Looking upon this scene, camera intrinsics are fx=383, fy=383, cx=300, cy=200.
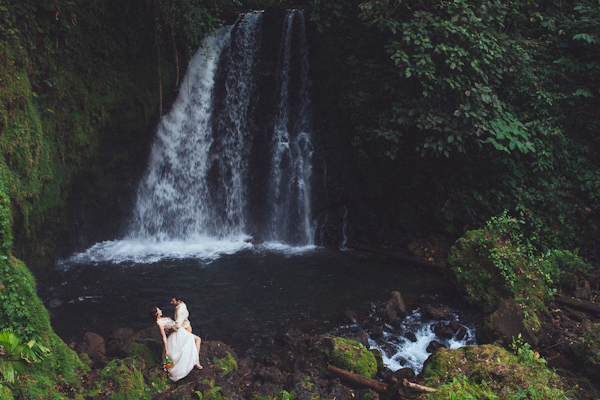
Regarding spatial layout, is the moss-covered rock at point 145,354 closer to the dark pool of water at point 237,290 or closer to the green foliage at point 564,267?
the dark pool of water at point 237,290

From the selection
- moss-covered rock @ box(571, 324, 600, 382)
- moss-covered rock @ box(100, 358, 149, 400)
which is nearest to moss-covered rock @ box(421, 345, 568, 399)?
moss-covered rock @ box(571, 324, 600, 382)

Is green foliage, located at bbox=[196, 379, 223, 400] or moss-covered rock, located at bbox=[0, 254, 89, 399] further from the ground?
moss-covered rock, located at bbox=[0, 254, 89, 399]

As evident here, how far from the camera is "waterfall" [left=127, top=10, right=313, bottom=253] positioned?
11781mm

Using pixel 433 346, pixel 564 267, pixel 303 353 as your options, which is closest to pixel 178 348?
pixel 303 353

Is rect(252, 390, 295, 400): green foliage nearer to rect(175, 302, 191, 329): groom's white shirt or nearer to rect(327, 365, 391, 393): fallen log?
rect(327, 365, 391, 393): fallen log

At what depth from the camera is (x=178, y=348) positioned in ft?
16.0

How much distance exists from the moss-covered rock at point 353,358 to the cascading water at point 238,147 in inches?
250

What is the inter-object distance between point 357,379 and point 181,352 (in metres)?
2.26

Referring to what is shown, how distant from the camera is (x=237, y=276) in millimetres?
8906

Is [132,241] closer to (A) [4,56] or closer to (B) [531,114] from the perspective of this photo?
(A) [4,56]

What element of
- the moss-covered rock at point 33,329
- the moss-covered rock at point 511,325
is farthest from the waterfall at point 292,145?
the moss-covered rock at point 33,329

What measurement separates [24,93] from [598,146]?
12062 millimetres

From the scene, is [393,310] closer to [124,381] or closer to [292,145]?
[124,381]

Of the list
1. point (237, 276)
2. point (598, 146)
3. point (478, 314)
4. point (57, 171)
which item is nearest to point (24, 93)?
point (57, 171)
